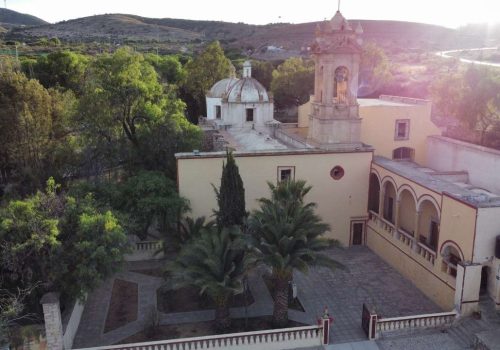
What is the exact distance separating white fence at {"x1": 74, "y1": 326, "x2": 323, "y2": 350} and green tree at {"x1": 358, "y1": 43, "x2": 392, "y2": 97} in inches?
1557

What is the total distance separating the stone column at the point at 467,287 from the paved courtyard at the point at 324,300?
5.70 feet

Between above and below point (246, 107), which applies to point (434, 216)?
below

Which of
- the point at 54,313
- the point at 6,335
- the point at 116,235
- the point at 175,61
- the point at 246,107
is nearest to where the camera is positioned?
the point at 6,335

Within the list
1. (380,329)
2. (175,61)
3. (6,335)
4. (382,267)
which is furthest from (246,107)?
(175,61)

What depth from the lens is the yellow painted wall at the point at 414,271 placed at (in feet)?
56.3

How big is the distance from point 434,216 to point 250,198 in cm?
835

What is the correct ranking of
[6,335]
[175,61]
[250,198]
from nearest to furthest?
1. [6,335]
2. [250,198]
3. [175,61]

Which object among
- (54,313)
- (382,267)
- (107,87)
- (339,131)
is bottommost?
(382,267)

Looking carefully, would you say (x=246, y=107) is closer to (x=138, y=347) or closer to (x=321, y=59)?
(x=321, y=59)

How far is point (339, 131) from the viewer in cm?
2405

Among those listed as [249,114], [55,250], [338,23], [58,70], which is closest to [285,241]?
[55,250]

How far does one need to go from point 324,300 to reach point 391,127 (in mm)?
12867

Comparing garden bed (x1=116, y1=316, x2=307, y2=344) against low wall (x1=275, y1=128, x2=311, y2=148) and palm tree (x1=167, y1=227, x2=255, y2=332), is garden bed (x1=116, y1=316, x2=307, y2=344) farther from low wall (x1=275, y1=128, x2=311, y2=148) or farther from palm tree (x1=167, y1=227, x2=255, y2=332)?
low wall (x1=275, y1=128, x2=311, y2=148)

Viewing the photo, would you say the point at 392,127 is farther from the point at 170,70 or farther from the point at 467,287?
the point at 170,70
